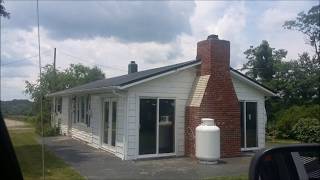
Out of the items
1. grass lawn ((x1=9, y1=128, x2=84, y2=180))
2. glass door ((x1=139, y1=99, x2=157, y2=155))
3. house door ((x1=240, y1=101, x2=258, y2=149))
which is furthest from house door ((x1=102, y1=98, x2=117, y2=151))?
house door ((x1=240, y1=101, x2=258, y2=149))

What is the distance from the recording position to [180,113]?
16859 mm

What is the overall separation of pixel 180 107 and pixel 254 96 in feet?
12.4

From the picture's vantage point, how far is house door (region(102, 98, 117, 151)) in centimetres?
1737

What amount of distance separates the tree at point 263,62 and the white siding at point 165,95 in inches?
964

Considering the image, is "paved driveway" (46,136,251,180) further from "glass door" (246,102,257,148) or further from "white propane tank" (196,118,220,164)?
"glass door" (246,102,257,148)

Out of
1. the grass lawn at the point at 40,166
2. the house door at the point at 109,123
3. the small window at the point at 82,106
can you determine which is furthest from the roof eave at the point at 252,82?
the small window at the point at 82,106

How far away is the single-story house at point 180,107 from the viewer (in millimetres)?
15719

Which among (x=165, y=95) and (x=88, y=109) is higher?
(x=165, y=95)

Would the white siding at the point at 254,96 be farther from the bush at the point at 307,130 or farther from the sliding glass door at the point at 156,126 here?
the bush at the point at 307,130

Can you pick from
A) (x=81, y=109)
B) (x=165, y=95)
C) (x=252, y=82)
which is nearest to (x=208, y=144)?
(x=165, y=95)

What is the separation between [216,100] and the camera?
16.4 m

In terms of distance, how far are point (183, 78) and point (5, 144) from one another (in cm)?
1520

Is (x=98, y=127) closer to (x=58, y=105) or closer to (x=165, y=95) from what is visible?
(x=165, y=95)

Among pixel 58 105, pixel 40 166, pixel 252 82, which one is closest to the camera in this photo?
pixel 40 166
